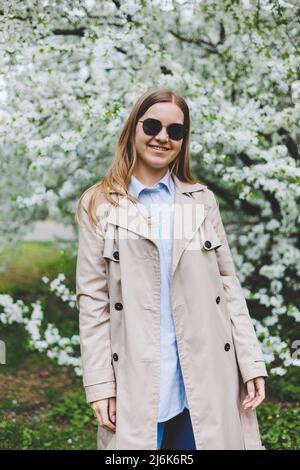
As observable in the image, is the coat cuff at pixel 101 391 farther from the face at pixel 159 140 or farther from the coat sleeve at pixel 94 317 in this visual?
the face at pixel 159 140

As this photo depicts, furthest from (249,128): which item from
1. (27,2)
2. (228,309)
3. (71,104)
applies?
(228,309)

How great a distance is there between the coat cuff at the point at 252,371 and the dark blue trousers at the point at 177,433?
252mm

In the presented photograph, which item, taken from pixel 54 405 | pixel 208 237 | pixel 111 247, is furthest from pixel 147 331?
pixel 54 405

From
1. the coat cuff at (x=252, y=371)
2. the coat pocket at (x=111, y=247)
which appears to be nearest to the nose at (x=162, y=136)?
the coat pocket at (x=111, y=247)

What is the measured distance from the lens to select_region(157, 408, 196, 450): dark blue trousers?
2.18 meters

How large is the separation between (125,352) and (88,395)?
8.1 inches

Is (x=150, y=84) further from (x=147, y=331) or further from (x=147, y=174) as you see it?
(x=147, y=331)

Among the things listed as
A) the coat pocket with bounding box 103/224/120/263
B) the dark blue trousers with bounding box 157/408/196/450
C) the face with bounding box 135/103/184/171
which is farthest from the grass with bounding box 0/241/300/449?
the face with bounding box 135/103/184/171

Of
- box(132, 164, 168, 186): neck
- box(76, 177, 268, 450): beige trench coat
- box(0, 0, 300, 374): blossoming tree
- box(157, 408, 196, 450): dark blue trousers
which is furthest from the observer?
box(0, 0, 300, 374): blossoming tree

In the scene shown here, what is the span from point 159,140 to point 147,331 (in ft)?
2.35

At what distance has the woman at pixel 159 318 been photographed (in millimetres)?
2084

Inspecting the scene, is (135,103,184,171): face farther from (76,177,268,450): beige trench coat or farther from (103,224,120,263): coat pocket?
(103,224,120,263): coat pocket

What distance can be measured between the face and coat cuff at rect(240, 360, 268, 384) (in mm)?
826

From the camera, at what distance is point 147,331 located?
2090 mm
